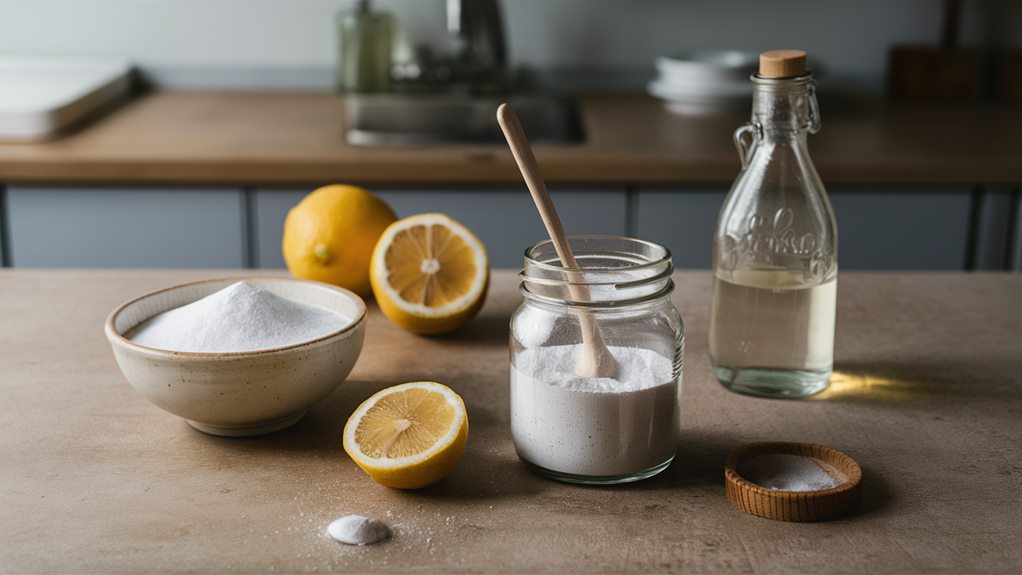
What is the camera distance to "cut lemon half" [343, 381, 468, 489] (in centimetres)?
80

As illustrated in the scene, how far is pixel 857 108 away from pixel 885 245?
22.8 inches

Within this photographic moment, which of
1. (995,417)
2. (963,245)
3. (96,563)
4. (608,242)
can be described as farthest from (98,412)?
(963,245)

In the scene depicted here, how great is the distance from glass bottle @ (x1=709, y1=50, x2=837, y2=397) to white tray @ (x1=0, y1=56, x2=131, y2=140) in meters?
1.58

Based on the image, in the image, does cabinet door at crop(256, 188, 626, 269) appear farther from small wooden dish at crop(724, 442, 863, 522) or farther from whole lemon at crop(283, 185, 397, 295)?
small wooden dish at crop(724, 442, 863, 522)

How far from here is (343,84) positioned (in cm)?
264

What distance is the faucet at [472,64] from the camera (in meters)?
2.56

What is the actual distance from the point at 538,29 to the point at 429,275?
1.68m

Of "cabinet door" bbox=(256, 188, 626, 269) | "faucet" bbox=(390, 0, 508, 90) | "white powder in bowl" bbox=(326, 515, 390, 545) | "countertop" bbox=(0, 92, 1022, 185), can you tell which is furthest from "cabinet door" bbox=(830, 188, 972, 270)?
"white powder in bowl" bbox=(326, 515, 390, 545)

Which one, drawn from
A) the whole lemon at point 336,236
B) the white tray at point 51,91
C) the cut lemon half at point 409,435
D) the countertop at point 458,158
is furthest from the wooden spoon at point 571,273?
the white tray at point 51,91

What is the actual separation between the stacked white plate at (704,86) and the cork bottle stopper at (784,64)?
60.0 inches

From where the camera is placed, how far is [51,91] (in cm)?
247

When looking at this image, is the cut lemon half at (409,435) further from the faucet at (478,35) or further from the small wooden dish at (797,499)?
Answer: the faucet at (478,35)

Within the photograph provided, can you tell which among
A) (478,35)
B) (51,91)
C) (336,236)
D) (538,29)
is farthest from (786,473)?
(51,91)

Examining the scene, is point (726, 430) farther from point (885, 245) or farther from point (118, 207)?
point (118, 207)
